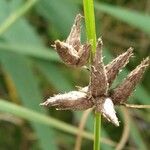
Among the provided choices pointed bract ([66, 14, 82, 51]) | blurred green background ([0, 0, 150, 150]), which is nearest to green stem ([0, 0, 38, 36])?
blurred green background ([0, 0, 150, 150])

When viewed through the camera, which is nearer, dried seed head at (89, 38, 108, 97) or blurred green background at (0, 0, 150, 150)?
dried seed head at (89, 38, 108, 97)

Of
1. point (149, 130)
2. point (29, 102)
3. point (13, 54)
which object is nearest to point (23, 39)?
point (13, 54)

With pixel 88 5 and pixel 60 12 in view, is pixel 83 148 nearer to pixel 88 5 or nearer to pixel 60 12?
pixel 60 12

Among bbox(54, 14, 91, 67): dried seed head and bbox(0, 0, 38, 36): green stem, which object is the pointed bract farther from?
bbox(0, 0, 38, 36): green stem

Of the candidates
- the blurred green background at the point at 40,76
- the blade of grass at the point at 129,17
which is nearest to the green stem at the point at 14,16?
the blurred green background at the point at 40,76

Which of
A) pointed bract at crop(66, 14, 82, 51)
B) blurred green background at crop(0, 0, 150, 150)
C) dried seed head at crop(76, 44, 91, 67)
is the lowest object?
dried seed head at crop(76, 44, 91, 67)

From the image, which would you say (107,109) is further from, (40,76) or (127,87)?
(40,76)
